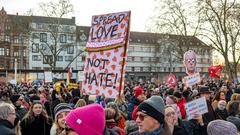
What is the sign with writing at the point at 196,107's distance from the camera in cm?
536

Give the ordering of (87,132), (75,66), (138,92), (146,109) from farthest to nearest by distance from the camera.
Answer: (75,66) < (138,92) < (146,109) < (87,132)

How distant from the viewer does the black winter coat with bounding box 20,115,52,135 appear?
22.1 ft

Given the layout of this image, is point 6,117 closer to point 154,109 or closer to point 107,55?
point 107,55

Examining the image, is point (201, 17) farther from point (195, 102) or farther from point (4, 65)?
point (4, 65)

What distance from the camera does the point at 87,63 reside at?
22.1ft

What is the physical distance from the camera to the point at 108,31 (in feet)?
21.4

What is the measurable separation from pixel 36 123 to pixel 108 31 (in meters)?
2.20

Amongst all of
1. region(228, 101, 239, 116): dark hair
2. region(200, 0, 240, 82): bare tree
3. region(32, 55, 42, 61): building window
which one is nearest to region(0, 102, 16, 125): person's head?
region(228, 101, 239, 116): dark hair

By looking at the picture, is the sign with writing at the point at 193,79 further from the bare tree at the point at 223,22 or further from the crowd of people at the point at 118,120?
the bare tree at the point at 223,22

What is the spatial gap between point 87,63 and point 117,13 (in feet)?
3.54

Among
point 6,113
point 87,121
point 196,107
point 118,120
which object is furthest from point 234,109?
point 87,121

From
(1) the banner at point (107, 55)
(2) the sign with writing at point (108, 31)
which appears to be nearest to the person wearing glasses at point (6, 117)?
(1) the banner at point (107, 55)

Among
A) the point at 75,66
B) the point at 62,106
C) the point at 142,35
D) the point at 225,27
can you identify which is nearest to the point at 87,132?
the point at 62,106

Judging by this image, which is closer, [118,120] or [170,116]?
[170,116]
